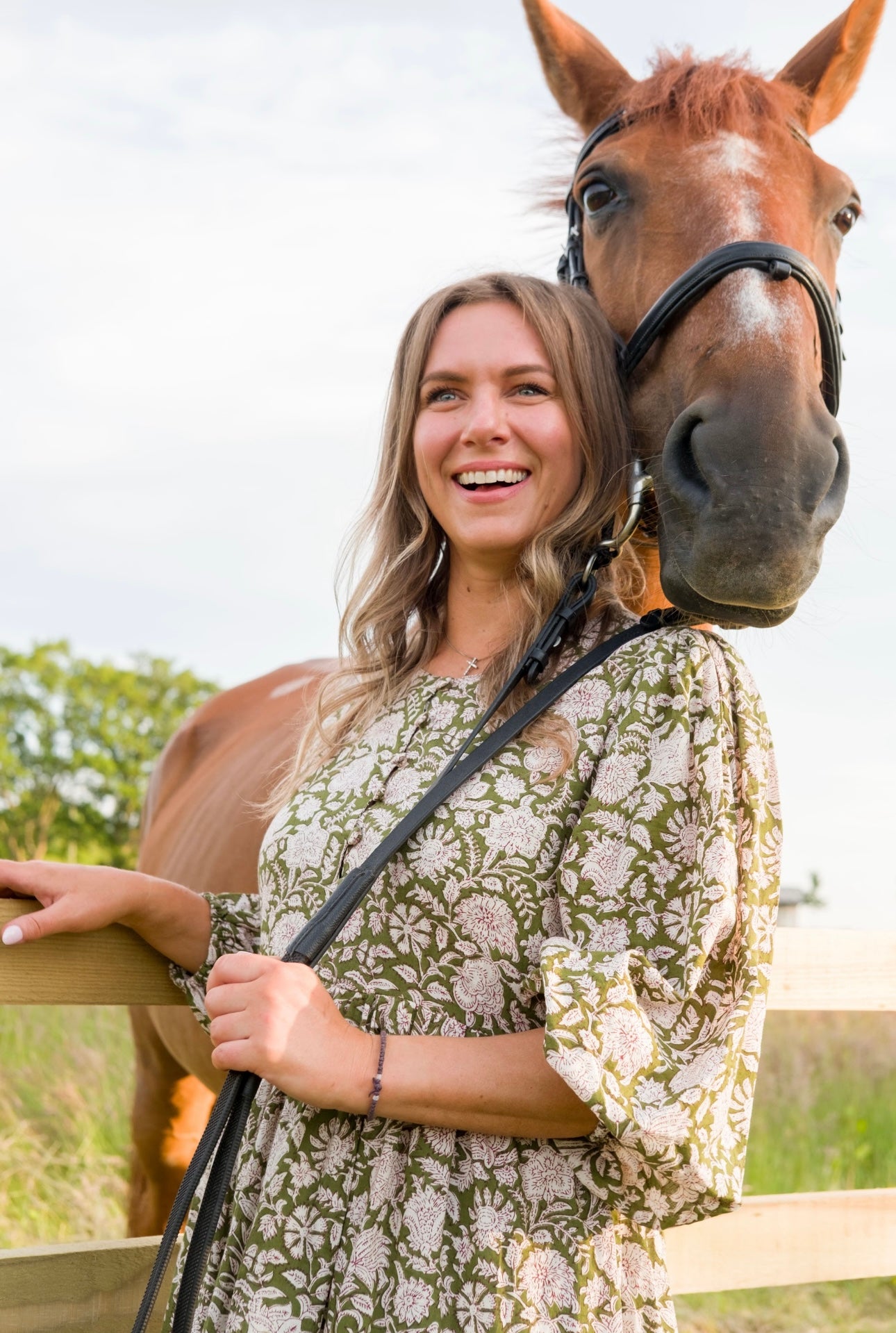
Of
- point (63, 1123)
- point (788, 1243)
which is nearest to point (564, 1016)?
point (788, 1243)

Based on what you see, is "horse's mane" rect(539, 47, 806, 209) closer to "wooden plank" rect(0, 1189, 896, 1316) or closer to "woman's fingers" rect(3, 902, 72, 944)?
"woman's fingers" rect(3, 902, 72, 944)

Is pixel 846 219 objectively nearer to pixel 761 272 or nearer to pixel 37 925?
pixel 761 272

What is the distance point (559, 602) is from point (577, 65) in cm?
147

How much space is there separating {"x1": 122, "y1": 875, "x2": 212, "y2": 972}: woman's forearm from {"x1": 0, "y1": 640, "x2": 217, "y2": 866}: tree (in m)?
19.8

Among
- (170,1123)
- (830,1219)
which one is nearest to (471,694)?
(830,1219)

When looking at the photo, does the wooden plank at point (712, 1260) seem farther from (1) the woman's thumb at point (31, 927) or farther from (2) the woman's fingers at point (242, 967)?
(2) the woman's fingers at point (242, 967)

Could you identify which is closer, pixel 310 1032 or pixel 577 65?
pixel 310 1032

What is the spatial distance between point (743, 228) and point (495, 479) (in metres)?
0.58

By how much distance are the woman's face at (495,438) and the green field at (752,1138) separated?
10.4 ft

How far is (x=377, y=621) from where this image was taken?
6.34 feet

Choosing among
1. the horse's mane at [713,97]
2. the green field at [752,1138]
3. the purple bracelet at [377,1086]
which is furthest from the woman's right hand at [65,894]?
the green field at [752,1138]

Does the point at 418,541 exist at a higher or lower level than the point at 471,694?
higher

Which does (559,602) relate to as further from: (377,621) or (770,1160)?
(770,1160)

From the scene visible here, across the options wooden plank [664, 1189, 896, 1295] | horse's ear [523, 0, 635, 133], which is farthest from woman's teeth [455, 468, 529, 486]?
wooden plank [664, 1189, 896, 1295]
